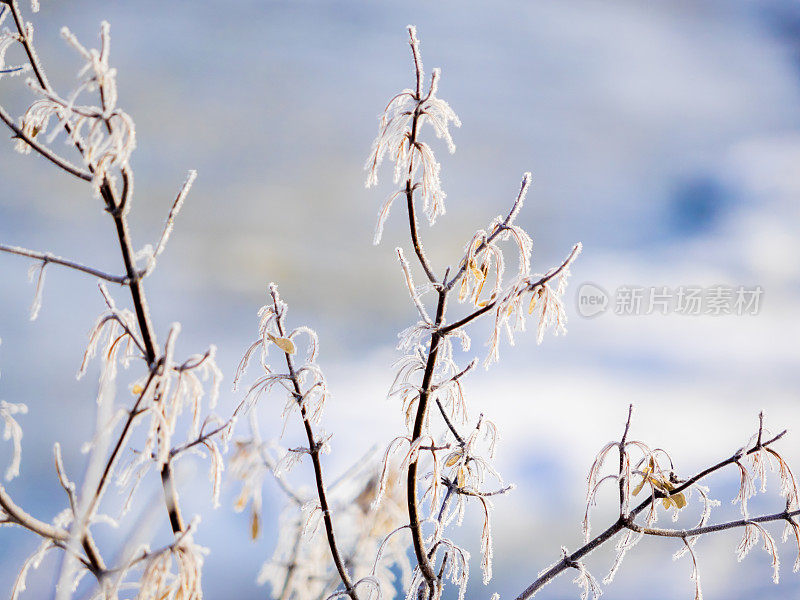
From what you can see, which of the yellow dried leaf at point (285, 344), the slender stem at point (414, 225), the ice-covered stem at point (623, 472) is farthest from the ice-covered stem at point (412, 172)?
the ice-covered stem at point (623, 472)

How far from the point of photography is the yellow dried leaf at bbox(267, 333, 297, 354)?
0.68 metres

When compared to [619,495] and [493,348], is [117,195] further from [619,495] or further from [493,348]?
[619,495]

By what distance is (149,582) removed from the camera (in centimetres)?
51

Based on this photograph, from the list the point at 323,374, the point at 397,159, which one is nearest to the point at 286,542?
the point at 323,374

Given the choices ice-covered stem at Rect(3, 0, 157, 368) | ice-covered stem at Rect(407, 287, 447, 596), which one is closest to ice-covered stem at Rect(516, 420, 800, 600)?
ice-covered stem at Rect(407, 287, 447, 596)

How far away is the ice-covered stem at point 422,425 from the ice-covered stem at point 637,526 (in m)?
0.13

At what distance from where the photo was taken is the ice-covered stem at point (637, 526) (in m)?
0.69

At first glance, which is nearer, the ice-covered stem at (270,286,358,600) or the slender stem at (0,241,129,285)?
the slender stem at (0,241,129,285)

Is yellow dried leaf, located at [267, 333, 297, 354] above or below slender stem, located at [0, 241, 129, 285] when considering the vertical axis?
above

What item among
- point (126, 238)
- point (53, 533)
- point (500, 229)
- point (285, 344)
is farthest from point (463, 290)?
point (53, 533)

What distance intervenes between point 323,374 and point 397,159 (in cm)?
26

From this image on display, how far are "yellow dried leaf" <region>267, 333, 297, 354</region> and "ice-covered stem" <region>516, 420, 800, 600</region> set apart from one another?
402mm

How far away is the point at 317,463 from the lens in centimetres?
72

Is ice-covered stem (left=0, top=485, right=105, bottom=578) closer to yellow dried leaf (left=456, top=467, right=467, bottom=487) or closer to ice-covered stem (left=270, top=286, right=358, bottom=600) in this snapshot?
ice-covered stem (left=270, top=286, right=358, bottom=600)
